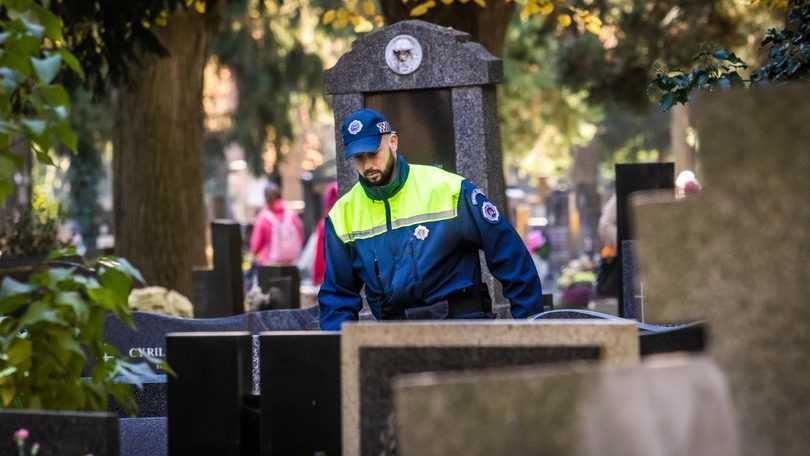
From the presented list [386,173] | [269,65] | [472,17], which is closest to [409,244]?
[386,173]

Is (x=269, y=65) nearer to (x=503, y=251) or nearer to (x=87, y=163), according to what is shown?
(x=87, y=163)

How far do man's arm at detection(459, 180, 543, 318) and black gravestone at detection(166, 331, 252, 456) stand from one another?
1.84 metres

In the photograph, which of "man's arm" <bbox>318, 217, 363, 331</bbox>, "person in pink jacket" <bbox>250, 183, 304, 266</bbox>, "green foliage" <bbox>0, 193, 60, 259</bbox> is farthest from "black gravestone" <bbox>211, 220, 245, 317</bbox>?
"man's arm" <bbox>318, 217, 363, 331</bbox>

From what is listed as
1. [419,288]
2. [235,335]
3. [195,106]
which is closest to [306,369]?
[235,335]

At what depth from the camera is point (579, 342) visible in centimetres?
525

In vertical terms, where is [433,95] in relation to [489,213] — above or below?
above

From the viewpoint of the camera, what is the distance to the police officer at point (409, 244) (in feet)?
25.4

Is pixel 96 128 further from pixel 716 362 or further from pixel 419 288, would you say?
pixel 716 362

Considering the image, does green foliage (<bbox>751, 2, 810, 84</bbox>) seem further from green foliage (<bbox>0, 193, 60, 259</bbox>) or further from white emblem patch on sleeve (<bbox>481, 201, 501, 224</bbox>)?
green foliage (<bbox>0, 193, 60, 259</bbox>)

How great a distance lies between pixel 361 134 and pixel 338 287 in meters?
0.72

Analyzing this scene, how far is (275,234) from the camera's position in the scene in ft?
82.7

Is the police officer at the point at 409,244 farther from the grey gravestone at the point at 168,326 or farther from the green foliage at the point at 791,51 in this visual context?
the grey gravestone at the point at 168,326

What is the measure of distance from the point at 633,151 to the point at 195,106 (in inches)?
1622

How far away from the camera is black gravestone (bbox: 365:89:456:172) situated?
11.1 meters
